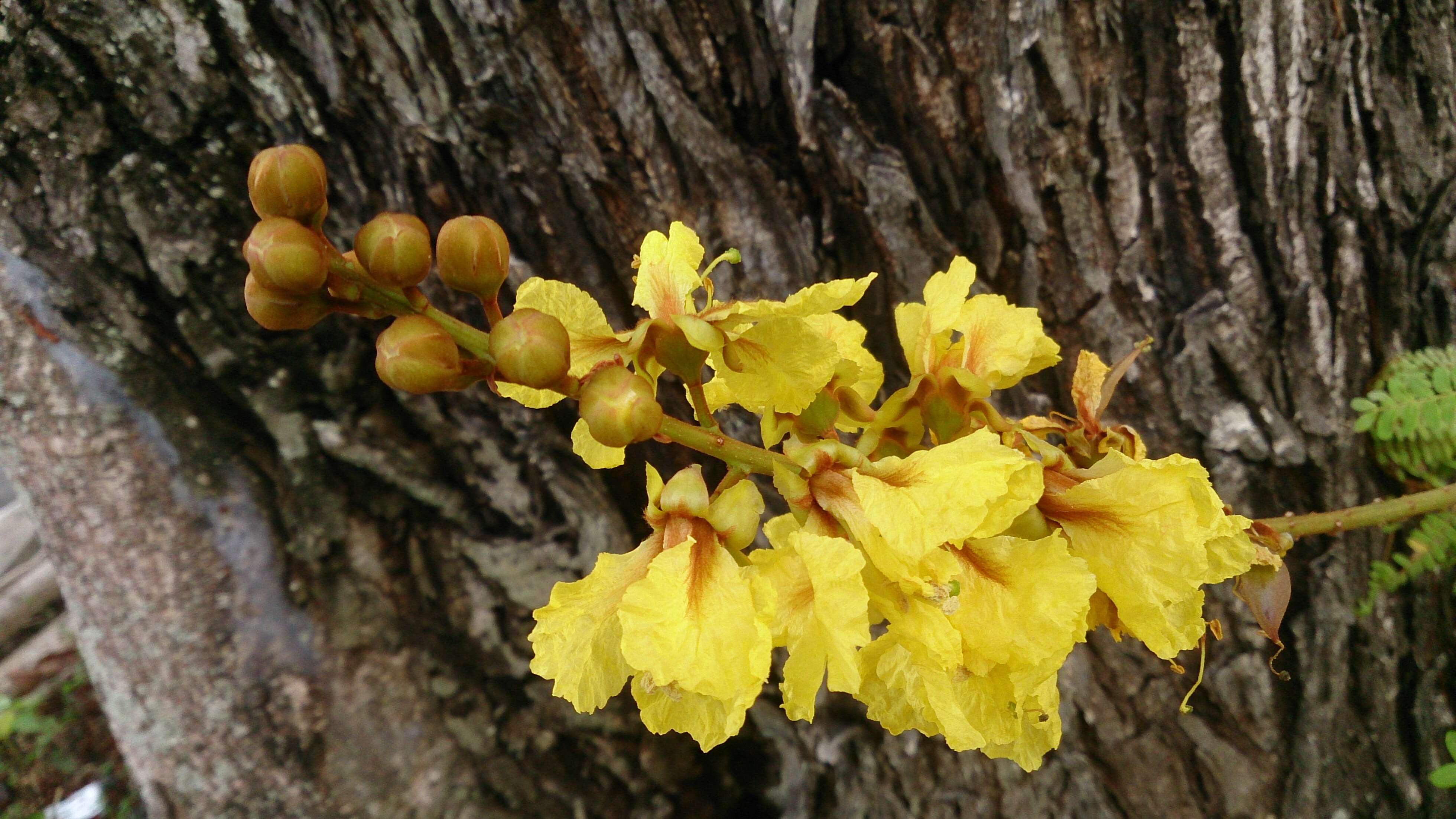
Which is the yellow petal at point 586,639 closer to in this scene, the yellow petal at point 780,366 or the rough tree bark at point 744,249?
the yellow petal at point 780,366

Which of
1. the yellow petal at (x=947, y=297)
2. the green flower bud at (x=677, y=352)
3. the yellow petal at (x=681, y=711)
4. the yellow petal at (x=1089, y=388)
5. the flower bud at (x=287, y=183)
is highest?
the flower bud at (x=287, y=183)

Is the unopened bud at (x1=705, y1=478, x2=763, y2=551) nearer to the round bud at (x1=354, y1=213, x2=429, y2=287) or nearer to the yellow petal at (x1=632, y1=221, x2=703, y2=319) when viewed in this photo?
the yellow petal at (x1=632, y1=221, x2=703, y2=319)

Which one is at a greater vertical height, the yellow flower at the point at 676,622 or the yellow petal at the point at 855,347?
the yellow petal at the point at 855,347

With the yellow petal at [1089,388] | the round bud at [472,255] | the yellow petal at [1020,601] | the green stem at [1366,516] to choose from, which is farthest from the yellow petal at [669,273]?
the green stem at [1366,516]

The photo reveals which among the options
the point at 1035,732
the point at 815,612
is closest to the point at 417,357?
the point at 815,612

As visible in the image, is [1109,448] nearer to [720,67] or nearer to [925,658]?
[925,658]

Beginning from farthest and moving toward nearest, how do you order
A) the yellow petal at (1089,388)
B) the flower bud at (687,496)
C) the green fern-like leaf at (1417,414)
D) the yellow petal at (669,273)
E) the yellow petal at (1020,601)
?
the green fern-like leaf at (1417,414) < the yellow petal at (1089,388) < the yellow petal at (669,273) < the flower bud at (687,496) < the yellow petal at (1020,601)

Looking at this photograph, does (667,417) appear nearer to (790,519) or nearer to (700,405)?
(700,405)

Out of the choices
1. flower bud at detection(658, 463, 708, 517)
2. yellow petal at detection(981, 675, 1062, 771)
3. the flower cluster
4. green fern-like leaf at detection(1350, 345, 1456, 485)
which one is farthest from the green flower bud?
green fern-like leaf at detection(1350, 345, 1456, 485)
